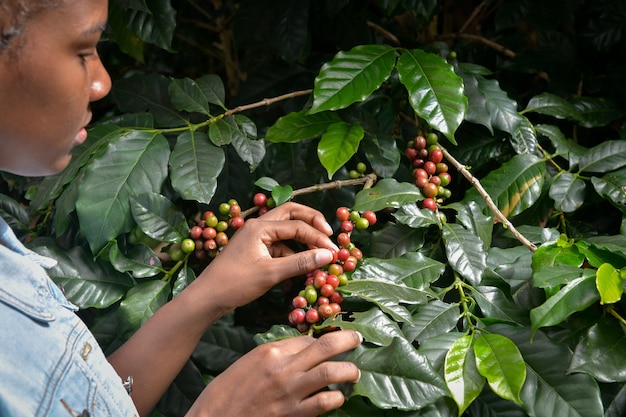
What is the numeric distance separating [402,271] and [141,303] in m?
0.42

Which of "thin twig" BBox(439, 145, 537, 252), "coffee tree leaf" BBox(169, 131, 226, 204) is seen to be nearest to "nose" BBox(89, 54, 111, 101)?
"coffee tree leaf" BBox(169, 131, 226, 204)

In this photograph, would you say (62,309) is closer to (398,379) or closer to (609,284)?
(398,379)

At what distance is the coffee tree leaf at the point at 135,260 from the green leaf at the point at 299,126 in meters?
0.29

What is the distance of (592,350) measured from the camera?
3.05 feet

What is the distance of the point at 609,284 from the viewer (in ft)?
3.01

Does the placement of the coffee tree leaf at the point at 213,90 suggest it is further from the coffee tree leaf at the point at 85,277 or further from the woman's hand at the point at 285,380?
the woman's hand at the point at 285,380

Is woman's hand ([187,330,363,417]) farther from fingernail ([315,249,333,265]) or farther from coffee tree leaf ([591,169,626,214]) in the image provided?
coffee tree leaf ([591,169,626,214])

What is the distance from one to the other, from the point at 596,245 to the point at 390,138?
0.40 metres

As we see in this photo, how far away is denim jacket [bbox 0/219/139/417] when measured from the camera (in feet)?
2.44

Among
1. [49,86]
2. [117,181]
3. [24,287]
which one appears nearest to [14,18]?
[49,86]

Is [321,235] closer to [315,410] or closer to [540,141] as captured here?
[315,410]

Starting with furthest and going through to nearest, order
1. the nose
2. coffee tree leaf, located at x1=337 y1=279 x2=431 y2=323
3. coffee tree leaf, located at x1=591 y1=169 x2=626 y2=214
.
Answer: coffee tree leaf, located at x1=591 y1=169 x2=626 y2=214 < coffee tree leaf, located at x1=337 y1=279 x2=431 y2=323 < the nose

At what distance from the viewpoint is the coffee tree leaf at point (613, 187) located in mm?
1223

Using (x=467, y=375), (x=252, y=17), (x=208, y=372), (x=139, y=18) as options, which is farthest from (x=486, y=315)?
(x=252, y=17)
